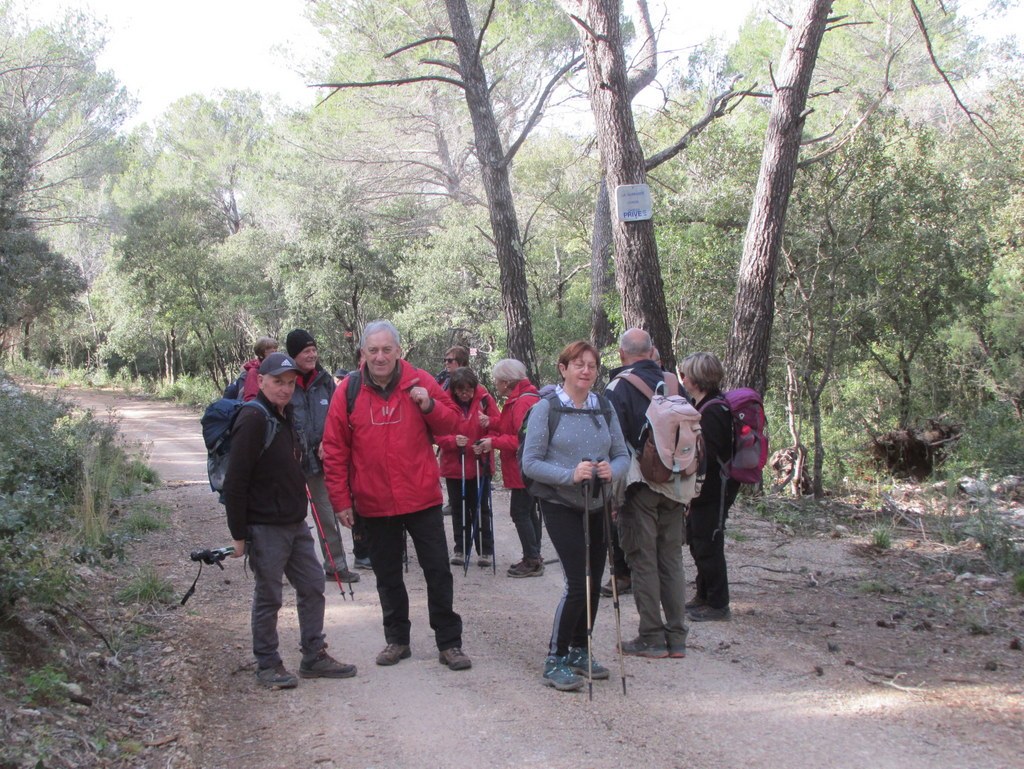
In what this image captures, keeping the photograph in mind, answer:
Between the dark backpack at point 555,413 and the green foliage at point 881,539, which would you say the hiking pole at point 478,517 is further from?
the green foliage at point 881,539

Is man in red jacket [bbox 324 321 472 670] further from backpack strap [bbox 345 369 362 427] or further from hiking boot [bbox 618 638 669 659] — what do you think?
hiking boot [bbox 618 638 669 659]

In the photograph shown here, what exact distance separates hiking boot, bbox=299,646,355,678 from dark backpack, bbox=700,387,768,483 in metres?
2.64

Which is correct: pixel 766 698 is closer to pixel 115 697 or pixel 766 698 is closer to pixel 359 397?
pixel 359 397

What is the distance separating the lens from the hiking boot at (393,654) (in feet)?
17.1

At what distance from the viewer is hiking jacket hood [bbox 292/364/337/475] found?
6.89 m

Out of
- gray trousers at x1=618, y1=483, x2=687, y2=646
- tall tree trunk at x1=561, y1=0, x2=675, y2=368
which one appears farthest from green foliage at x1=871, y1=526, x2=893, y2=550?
gray trousers at x1=618, y1=483, x2=687, y2=646

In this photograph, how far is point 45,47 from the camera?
26812 mm

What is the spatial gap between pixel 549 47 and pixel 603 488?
20.1 meters

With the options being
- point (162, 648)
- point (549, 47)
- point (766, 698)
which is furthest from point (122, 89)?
point (766, 698)

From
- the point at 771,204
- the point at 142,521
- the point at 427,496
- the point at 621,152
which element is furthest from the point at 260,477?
the point at 771,204

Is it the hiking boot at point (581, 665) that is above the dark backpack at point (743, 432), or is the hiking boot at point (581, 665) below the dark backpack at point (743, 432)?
below

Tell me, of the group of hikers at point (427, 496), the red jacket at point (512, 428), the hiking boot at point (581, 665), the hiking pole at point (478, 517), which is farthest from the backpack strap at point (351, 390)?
the hiking pole at point (478, 517)

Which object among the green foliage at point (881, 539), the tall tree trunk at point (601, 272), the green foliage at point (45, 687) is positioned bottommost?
the green foliage at point (881, 539)

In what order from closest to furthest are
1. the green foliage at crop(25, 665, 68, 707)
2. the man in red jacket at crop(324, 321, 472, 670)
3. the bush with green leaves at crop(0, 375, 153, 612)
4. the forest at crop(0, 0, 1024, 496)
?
the green foliage at crop(25, 665, 68, 707), the man in red jacket at crop(324, 321, 472, 670), the bush with green leaves at crop(0, 375, 153, 612), the forest at crop(0, 0, 1024, 496)
